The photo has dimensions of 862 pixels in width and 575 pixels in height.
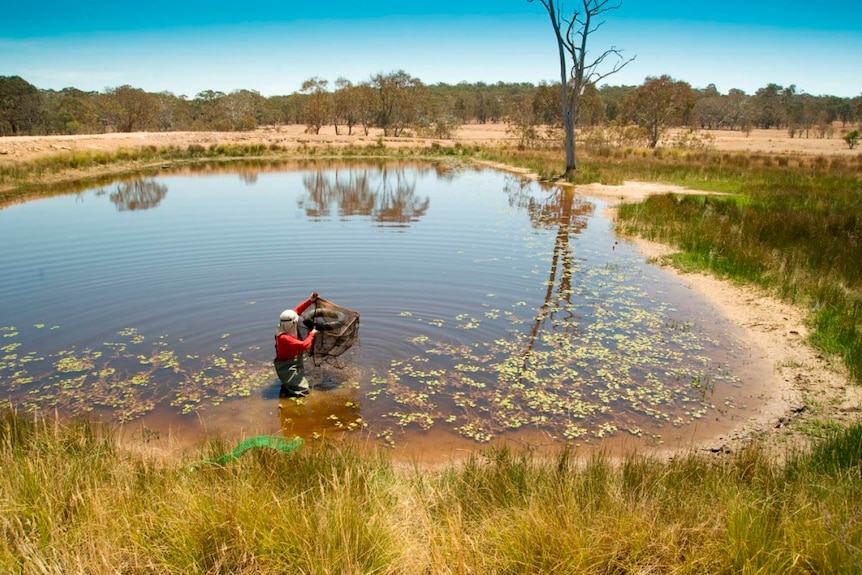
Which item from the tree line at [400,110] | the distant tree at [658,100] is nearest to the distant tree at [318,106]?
the tree line at [400,110]

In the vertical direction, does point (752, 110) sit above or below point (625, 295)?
above

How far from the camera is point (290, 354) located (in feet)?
22.3

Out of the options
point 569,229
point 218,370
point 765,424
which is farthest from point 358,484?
point 569,229

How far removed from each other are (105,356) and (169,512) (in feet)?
18.2

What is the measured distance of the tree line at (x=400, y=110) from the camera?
5600cm

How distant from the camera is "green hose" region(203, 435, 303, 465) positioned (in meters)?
4.60

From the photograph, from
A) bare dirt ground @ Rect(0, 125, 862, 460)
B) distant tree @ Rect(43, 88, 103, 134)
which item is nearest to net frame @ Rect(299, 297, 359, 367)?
bare dirt ground @ Rect(0, 125, 862, 460)

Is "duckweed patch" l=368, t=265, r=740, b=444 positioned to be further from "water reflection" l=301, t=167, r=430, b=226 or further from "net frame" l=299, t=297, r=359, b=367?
"water reflection" l=301, t=167, r=430, b=226

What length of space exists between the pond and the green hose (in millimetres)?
1215

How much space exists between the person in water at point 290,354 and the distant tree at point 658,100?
1984 inches

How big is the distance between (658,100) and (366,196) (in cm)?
3764

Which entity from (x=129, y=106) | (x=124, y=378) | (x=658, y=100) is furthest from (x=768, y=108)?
(x=124, y=378)

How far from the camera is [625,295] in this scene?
11086 mm

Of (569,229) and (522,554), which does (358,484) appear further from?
(569,229)
